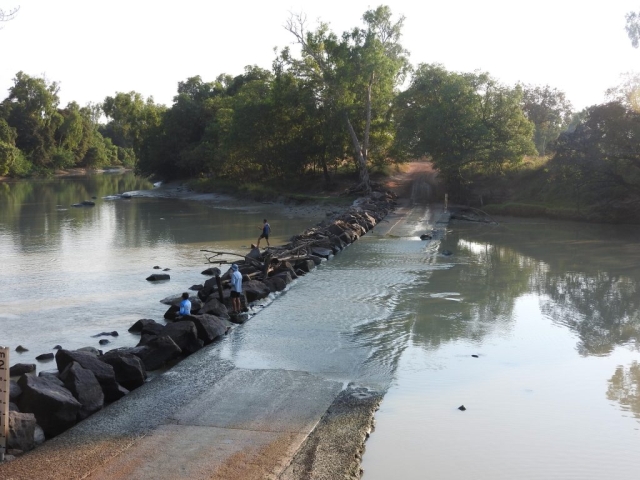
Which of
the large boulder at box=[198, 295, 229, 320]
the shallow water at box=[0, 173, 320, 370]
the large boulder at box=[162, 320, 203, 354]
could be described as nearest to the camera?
the large boulder at box=[162, 320, 203, 354]

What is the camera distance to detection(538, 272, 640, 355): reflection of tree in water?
51.3 ft

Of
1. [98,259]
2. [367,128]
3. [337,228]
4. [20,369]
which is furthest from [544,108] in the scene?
[20,369]

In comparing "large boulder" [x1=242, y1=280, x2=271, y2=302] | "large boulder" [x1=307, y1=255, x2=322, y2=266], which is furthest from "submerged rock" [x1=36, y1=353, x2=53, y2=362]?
"large boulder" [x1=307, y1=255, x2=322, y2=266]

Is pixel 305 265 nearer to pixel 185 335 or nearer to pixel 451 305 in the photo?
pixel 451 305

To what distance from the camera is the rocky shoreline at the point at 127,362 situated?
9695 millimetres

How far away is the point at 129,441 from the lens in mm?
9289

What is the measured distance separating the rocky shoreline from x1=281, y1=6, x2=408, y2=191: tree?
1081 inches

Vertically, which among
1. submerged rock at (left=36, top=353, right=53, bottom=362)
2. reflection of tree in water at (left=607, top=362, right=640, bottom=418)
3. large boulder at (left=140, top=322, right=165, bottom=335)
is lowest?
submerged rock at (left=36, top=353, right=53, bottom=362)

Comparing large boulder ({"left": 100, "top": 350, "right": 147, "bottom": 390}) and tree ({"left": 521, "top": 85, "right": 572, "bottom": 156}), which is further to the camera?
tree ({"left": 521, "top": 85, "right": 572, "bottom": 156})

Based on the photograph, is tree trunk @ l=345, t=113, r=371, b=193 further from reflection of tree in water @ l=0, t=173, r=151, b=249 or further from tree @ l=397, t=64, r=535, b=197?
reflection of tree in water @ l=0, t=173, r=151, b=249

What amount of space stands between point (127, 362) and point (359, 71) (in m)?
39.9

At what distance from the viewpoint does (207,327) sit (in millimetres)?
14969

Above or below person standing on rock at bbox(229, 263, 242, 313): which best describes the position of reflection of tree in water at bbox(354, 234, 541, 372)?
below

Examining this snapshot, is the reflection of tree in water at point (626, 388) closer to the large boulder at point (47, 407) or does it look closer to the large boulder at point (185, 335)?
the large boulder at point (185, 335)
